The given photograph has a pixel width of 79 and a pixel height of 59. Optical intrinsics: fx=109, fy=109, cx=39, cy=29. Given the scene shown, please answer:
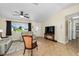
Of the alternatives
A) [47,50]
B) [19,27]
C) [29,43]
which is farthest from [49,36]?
[19,27]

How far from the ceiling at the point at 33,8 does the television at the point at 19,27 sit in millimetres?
172

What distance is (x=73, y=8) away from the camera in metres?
2.85

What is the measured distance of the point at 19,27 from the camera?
2.70 m

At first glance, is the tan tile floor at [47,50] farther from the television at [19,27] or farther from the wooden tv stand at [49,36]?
the television at [19,27]

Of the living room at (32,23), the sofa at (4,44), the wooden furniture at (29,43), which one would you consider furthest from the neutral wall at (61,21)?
the sofa at (4,44)

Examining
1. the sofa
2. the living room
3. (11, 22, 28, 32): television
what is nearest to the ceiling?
the living room

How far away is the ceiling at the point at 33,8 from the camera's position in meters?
2.55

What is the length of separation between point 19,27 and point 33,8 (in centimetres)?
58

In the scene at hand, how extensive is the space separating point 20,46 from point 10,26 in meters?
0.62

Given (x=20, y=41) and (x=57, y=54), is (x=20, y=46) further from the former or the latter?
(x=57, y=54)

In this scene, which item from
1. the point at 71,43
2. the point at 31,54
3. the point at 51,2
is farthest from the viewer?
the point at 71,43

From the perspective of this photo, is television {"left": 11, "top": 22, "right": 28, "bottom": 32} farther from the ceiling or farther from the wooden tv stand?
the wooden tv stand

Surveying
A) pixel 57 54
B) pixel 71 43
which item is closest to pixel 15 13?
pixel 57 54

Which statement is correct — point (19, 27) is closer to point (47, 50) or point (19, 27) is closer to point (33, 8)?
point (33, 8)
